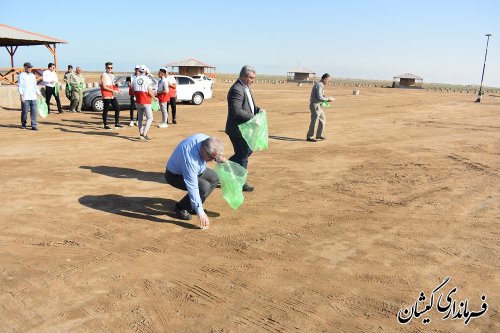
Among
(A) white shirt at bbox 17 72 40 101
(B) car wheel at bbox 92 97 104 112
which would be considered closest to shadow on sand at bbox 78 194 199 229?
(A) white shirt at bbox 17 72 40 101

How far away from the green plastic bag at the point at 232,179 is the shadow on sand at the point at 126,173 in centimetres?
207

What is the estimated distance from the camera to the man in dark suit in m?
5.61

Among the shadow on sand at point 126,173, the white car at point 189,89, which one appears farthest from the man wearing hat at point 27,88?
the white car at point 189,89

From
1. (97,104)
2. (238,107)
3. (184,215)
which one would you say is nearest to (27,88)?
(97,104)

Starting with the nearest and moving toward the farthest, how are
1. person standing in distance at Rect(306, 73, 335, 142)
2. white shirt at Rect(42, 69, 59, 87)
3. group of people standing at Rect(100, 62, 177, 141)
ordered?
group of people standing at Rect(100, 62, 177, 141)
person standing in distance at Rect(306, 73, 335, 142)
white shirt at Rect(42, 69, 59, 87)

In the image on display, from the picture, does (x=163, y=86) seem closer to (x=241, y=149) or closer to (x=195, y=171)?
(x=241, y=149)

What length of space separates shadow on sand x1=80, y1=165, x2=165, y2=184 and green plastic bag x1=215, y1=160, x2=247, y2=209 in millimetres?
2072

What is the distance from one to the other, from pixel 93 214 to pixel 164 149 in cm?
405

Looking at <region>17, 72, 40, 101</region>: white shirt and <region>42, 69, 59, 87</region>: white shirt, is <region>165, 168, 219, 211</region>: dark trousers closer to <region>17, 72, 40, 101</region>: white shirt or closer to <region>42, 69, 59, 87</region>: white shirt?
<region>17, 72, 40, 101</region>: white shirt

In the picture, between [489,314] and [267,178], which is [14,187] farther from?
[489,314]

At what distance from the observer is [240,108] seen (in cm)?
563

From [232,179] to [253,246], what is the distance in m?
0.87

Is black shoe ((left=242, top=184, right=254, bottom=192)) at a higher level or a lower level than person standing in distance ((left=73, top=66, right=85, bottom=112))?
lower

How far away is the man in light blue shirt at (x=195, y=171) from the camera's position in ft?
13.6
